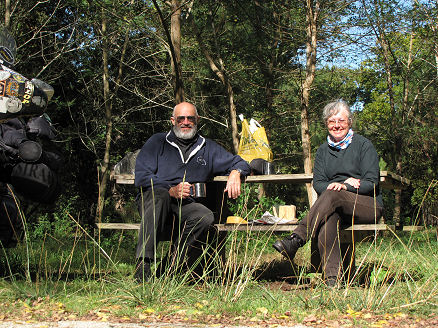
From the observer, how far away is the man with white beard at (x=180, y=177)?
3990 mm

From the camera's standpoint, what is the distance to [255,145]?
4.88m

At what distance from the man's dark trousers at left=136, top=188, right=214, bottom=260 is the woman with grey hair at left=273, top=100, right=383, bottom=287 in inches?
22.4

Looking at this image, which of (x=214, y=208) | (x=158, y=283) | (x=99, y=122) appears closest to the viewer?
(x=158, y=283)

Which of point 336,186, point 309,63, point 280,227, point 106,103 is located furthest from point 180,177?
point 106,103

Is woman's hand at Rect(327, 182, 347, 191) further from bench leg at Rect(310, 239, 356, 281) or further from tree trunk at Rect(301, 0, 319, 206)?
tree trunk at Rect(301, 0, 319, 206)

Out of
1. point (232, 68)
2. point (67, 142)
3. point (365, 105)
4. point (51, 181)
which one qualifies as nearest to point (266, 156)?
point (51, 181)

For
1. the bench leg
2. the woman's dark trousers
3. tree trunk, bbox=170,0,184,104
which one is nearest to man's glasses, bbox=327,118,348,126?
the woman's dark trousers

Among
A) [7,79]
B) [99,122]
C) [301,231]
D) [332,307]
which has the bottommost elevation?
[332,307]

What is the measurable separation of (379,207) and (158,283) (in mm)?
1838

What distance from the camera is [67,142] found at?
11.4 metres

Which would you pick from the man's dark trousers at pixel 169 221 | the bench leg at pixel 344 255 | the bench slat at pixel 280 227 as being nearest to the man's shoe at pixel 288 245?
the bench slat at pixel 280 227

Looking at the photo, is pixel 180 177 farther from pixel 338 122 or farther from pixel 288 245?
pixel 338 122

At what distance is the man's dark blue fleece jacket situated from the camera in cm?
439

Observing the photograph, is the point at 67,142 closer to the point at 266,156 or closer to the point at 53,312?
the point at 266,156
